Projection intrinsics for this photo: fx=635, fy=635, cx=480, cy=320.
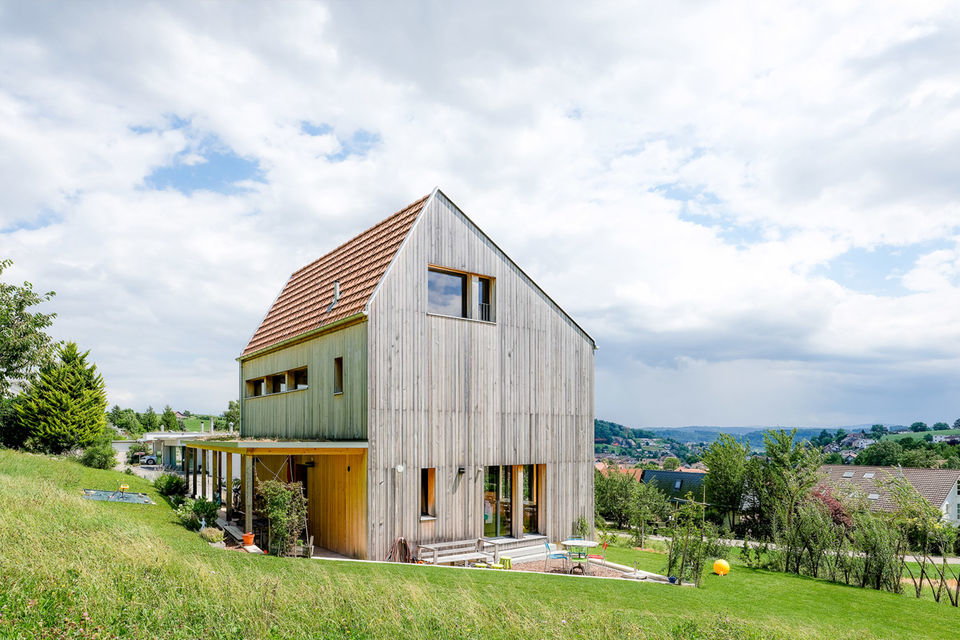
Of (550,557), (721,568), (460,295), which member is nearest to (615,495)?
(721,568)

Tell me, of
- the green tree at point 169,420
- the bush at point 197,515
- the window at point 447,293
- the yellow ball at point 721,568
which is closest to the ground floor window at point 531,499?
the yellow ball at point 721,568

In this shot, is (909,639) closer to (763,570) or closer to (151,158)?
(763,570)

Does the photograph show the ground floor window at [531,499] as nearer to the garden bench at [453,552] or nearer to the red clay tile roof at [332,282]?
the garden bench at [453,552]

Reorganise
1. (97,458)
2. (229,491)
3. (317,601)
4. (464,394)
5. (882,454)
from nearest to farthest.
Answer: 1. (317,601)
2. (464,394)
3. (229,491)
4. (97,458)
5. (882,454)

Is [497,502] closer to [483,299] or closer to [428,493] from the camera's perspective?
[428,493]

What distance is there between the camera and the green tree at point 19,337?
34.5 m

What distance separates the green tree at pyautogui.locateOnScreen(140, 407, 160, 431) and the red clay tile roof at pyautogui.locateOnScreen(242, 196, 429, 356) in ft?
219

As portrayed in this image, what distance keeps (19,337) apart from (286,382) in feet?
82.0

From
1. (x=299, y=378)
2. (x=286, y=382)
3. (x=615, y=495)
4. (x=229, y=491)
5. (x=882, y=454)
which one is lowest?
(x=882, y=454)

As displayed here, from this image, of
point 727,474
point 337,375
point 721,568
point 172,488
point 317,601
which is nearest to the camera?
point 317,601

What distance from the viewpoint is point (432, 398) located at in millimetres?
14891

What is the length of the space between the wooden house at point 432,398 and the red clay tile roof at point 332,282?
79mm

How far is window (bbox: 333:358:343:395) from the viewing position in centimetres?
1549

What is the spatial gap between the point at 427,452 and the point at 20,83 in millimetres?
11328
